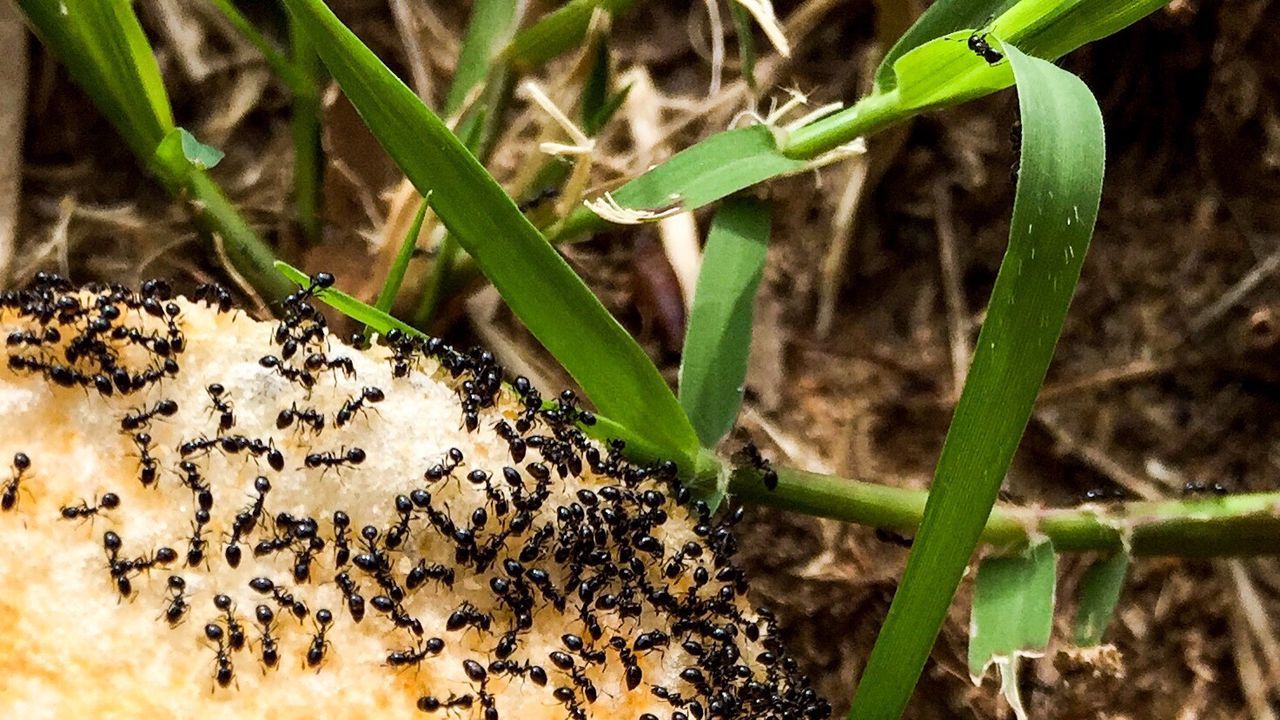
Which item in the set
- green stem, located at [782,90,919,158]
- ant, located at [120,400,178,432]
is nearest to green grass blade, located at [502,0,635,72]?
green stem, located at [782,90,919,158]

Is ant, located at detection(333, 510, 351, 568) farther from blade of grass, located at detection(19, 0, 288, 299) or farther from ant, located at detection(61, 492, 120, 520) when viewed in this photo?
blade of grass, located at detection(19, 0, 288, 299)

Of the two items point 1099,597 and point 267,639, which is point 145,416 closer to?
point 267,639

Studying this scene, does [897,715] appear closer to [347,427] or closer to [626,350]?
[626,350]

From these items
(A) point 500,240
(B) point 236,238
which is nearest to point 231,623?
(A) point 500,240

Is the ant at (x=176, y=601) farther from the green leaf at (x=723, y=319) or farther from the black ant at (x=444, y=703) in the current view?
the green leaf at (x=723, y=319)

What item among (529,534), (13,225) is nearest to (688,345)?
(529,534)
